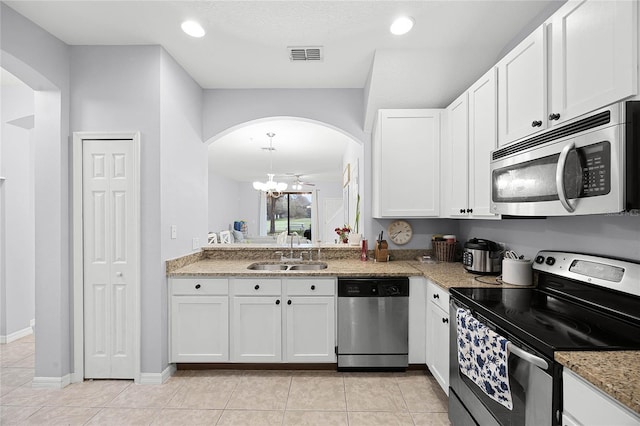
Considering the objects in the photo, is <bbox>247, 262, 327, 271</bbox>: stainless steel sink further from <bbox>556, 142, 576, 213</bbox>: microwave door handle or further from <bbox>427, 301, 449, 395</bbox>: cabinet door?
<bbox>556, 142, 576, 213</bbox>: microwave door handle

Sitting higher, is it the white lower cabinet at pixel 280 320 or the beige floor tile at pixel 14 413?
the white lower cabinet at pixel 280 320

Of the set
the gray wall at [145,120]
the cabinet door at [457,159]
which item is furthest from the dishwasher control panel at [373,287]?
the gray wall at [145,120]

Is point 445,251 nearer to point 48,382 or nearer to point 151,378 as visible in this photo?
point 151,378

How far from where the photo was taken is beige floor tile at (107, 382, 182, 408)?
85.3 inches

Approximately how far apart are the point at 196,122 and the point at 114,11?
111 cm

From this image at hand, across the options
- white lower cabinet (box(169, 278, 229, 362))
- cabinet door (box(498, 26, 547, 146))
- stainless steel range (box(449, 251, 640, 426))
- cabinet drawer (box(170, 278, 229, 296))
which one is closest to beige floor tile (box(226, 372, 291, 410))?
white lower cabinet (box(169, 278, 229, 362))

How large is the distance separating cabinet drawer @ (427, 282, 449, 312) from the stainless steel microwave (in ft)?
2.35

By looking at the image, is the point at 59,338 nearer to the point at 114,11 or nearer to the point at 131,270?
the point at 131,270

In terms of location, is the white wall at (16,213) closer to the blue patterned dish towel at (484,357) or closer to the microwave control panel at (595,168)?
the blue patterned dish towel at (484,357)

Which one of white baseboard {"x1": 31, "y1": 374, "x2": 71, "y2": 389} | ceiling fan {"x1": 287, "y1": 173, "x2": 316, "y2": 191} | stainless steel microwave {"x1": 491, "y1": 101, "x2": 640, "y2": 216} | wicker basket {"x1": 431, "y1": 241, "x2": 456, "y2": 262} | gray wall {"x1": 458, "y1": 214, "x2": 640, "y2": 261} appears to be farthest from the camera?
ceiling fan {"x1": 287, "y1": 173, "x2": 316, "y2": 191}

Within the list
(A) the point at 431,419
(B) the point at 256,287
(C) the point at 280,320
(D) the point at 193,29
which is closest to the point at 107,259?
(B) the point at 256,287

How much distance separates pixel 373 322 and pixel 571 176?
5.72ft

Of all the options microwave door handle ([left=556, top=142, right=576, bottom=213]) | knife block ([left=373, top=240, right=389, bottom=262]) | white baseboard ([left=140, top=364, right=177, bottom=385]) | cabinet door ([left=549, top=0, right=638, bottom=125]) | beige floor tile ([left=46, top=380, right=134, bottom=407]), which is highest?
cabinet door ([left=549, top=0, right=638, bottom=125])

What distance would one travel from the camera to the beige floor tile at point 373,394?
2129 mm
